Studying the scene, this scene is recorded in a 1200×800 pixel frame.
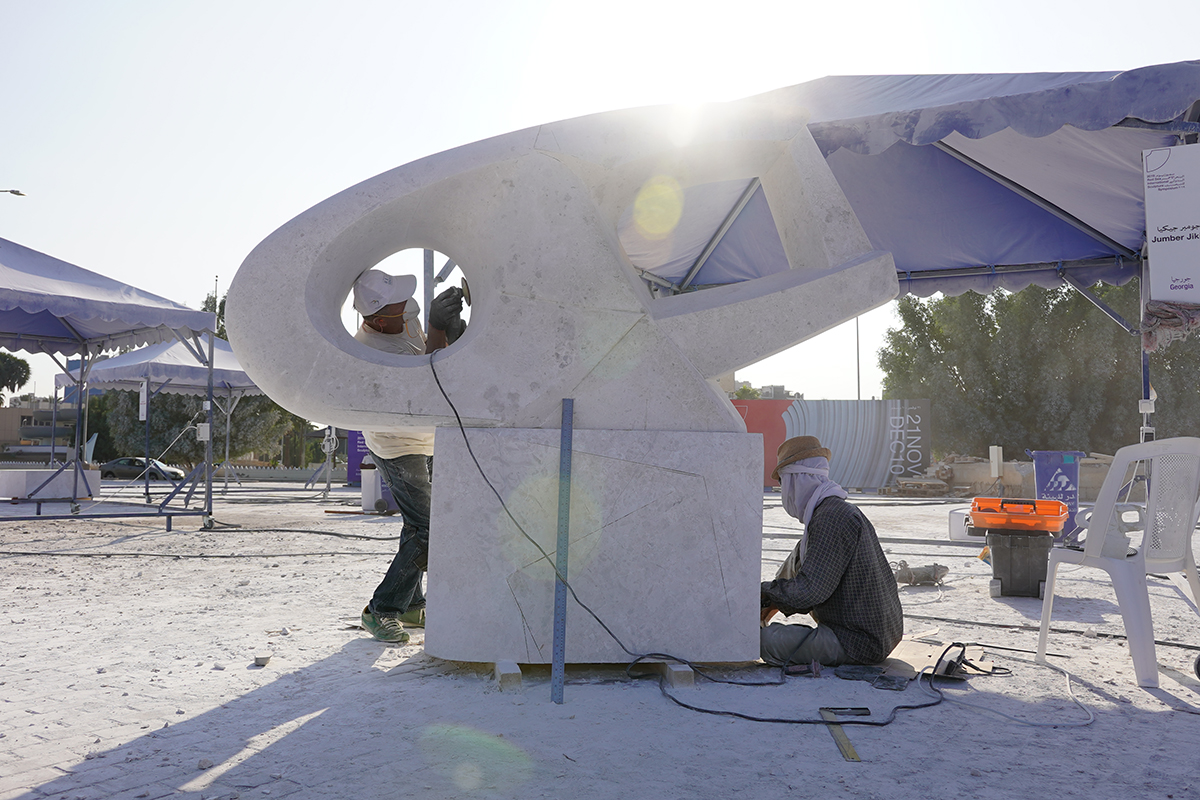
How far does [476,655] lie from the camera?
380cm

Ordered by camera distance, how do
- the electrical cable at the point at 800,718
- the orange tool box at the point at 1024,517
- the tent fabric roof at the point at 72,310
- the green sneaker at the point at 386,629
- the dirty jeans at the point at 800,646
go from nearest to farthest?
the electrical cable at the point at 800,718 → the dirty jeans at the point at 800,646 → the green sneaker at the point at 386,629 → the orange tool box at the point at 1024,517 → the tent fabric roof at the point at 72,310

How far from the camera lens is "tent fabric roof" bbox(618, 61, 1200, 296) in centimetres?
468

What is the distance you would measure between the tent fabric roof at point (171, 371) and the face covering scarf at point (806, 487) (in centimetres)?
1293

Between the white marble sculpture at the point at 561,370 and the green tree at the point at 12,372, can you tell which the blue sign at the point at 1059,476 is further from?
the green tree at the point at 12,372

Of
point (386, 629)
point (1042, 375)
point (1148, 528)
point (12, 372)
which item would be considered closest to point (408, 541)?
point (386, 629)

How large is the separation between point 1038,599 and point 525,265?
5.02 meters

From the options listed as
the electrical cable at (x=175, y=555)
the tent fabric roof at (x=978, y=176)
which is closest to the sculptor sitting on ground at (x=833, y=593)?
the tent fabric roof at (x=978, y=176)

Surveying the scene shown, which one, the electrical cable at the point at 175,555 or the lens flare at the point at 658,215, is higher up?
the lens flare at the point at 658,215

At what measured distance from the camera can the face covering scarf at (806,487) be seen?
4125 mm

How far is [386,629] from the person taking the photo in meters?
4.49

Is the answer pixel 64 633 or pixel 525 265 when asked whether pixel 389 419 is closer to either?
pixel 525 265

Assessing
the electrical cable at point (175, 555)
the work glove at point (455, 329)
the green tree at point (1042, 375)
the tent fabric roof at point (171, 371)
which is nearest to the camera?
the work glove at point (455, 329)

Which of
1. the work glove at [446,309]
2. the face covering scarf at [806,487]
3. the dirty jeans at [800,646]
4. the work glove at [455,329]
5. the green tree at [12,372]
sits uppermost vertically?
the green tree at [12,372]

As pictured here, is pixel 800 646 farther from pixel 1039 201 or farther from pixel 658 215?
pixel 1039 201
